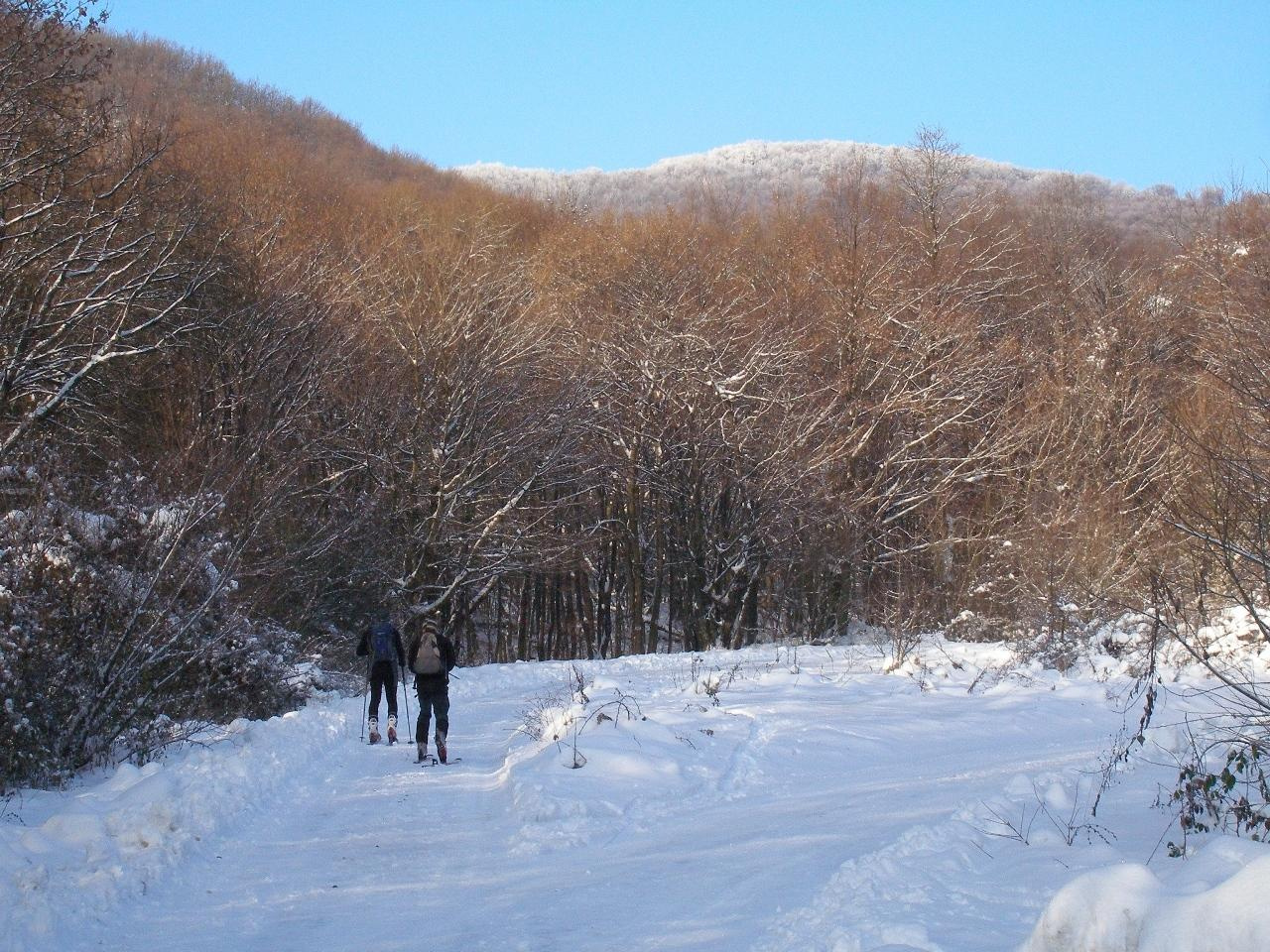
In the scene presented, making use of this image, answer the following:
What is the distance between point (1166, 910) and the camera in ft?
12.2

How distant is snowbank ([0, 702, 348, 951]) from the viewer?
562 cm

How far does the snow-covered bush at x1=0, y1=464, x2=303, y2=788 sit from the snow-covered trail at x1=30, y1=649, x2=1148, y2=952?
182 cm

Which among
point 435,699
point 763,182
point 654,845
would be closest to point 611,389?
point 435,699

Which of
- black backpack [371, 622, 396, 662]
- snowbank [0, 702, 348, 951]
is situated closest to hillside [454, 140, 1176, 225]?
black backpack [371, 622, 396, 662]

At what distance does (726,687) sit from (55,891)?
1096 cm

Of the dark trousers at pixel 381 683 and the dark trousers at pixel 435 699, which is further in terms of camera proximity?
the dark trousers at pixel 381 683

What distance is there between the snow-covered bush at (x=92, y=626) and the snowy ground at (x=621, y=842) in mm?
705

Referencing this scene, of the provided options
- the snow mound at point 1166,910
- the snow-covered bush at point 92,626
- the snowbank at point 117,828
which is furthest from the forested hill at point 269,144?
the snow mound at point 1166,910

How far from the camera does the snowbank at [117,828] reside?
562 cm

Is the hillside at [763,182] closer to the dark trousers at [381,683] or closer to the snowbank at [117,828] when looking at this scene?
the dark trousers at [381,683]

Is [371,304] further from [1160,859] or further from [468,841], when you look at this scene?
[1160,859]

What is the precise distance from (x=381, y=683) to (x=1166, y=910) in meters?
10.9

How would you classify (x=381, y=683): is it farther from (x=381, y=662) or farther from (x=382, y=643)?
(x=382, y=643)

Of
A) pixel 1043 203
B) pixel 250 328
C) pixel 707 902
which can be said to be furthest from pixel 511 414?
pixel 1043 203
